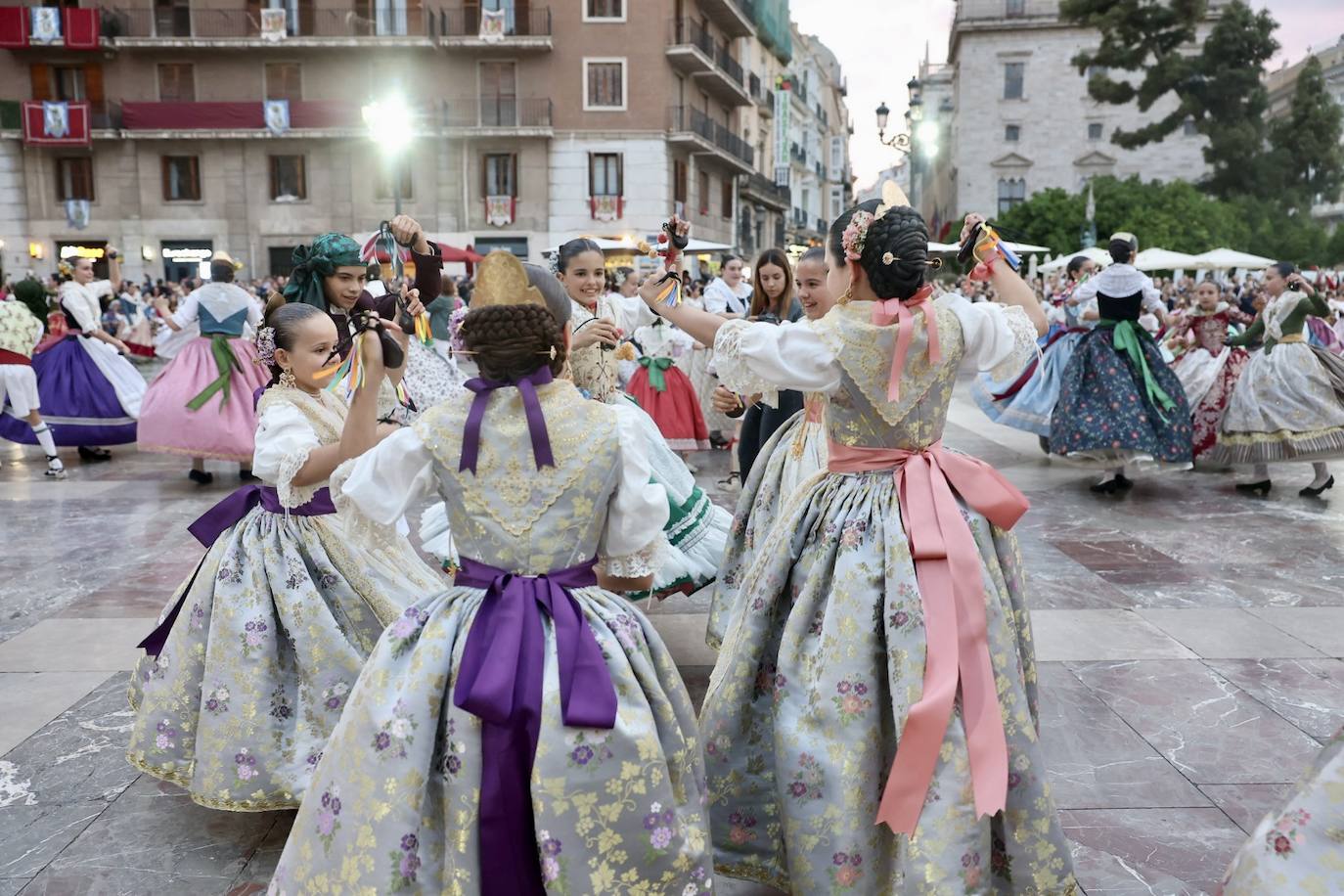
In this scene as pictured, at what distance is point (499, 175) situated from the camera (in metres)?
29.4

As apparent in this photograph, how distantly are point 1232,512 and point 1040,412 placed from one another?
1766mm

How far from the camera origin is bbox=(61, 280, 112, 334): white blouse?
30.2 feet

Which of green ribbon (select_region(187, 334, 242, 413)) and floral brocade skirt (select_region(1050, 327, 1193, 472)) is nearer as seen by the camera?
floral brocade skirt (select_region(1050, 327, 1193, 472))

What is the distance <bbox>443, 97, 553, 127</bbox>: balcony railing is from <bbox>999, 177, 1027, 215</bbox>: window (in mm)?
29130

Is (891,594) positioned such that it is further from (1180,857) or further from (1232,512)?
(1232,512)

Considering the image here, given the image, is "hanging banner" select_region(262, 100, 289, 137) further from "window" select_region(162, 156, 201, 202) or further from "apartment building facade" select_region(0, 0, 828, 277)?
"window" select_region(162, 156, 201, 202)

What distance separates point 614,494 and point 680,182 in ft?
97.4

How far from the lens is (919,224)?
2760 millimetres

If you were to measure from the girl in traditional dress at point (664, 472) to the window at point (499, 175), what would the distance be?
25408mm

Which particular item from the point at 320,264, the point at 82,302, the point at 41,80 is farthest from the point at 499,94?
the point at 320,264

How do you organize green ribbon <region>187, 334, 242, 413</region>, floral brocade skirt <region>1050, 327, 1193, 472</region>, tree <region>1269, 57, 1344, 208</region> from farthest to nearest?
tree <region>1269, 57, 1344, 208</region> → green ribbon <region>187, 334, 242, 413</region> → floral brocade skirt <region>1050, 327, 1193, 472</region>

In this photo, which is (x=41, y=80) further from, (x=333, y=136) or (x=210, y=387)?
(x=210, y=387)

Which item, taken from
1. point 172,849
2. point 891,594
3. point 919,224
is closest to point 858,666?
point 891,594

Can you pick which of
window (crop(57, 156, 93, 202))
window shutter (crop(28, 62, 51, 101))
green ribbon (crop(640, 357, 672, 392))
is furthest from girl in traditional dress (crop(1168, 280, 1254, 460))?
window shutter (crop(28, 62, 51, 101))
